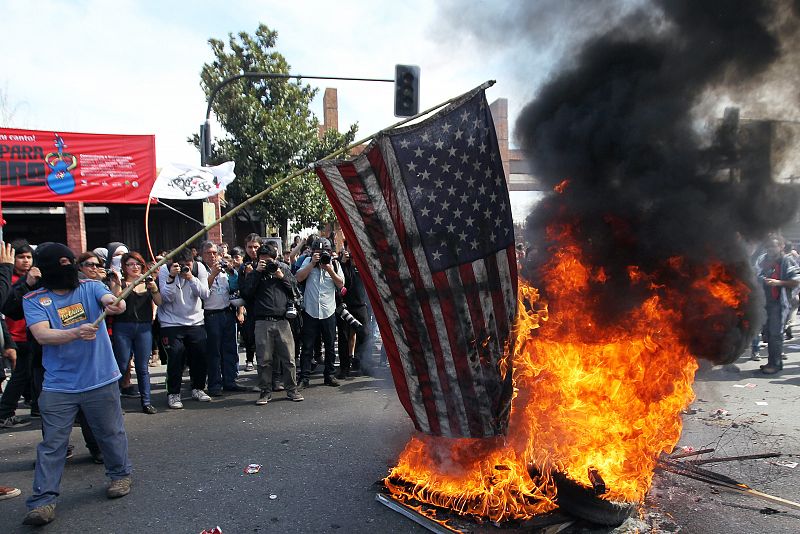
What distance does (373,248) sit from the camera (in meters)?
3.46

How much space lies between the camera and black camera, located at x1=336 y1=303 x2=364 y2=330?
316 inches

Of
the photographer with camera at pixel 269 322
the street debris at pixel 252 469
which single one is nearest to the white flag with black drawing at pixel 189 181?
the photographer with camera at pixel 269 322

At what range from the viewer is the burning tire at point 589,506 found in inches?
126

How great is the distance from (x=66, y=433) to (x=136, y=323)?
251cm

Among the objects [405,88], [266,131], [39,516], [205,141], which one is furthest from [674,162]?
[266,131]

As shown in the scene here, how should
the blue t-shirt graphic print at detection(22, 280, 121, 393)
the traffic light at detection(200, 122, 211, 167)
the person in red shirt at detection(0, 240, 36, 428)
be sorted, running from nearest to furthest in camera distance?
the blue t-shirt graphic print at detection(22, 280, 121, 393) < the person in red shirt at detection(0, 240, 36, 428) < the traffic light at detection(200, 122, 211, 167)

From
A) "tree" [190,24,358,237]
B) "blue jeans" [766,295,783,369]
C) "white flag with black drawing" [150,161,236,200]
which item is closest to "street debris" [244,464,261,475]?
"blue jeans" [766,295,783,369]

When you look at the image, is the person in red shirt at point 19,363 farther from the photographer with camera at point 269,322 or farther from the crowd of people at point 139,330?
the photographer with camera at point 269,322

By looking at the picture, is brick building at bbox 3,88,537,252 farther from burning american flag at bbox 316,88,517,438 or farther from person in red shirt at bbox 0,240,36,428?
burning american flag at bbox 316,88,517,438

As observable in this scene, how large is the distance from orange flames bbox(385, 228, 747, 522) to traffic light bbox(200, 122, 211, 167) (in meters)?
9.87

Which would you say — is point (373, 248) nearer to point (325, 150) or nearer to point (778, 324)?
point (778, 324)

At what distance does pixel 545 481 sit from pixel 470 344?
3.40 ft

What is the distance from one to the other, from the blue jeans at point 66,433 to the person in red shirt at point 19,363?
2.51 meters

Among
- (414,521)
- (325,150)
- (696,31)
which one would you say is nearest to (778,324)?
(696,31)
